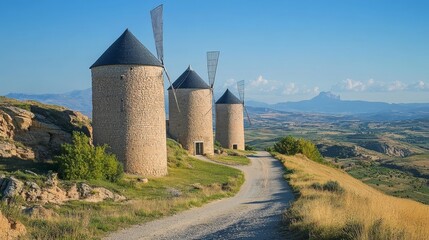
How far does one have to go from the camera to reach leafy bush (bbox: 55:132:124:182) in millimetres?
18438

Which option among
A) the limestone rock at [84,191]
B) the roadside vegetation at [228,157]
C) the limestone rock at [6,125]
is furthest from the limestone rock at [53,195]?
the roadside vegetation at [228,157]

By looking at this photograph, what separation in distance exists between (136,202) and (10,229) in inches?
275

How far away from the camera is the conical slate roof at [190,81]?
35781 mm

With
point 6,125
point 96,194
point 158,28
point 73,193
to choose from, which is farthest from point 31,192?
point 158,28

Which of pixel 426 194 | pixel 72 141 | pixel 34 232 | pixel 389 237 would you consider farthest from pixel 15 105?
pixel 426 194

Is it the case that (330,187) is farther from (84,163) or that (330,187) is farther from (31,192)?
(31,192)

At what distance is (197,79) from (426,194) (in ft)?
77.4

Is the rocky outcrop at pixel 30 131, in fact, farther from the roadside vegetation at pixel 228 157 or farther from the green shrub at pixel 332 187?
the roadside vegetation at pixel 228 157

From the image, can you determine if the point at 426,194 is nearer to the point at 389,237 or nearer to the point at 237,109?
the point at 237,109

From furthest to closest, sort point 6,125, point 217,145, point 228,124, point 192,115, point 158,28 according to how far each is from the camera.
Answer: point 228,124
point 217,145
point 192,115
point 158,28
point 6,125

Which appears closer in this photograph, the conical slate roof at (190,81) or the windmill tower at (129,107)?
the windmill tower at (129,107)

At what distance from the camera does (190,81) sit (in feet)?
118

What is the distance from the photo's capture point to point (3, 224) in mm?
9891

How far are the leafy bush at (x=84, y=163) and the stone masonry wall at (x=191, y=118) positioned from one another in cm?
1510
